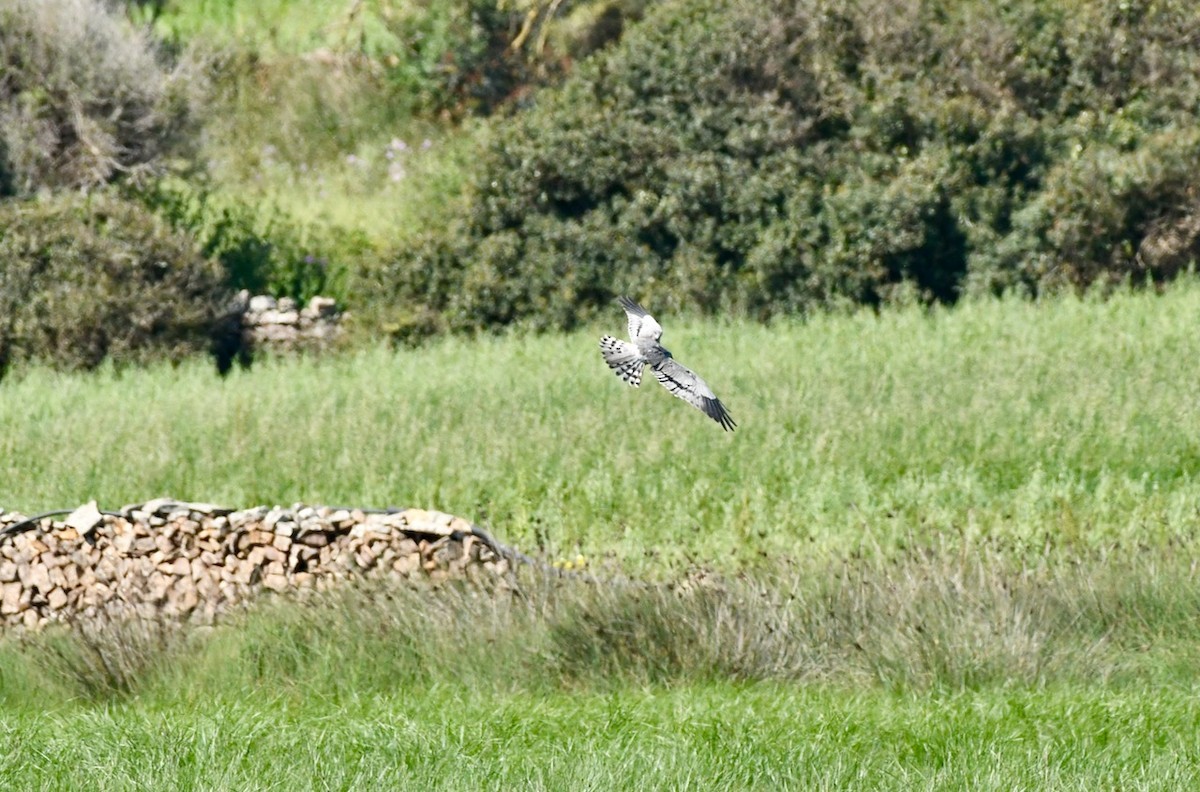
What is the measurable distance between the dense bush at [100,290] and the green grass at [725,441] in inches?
60.2

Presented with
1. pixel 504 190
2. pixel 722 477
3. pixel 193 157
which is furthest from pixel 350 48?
pixel 722 477

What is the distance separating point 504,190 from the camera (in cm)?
1855

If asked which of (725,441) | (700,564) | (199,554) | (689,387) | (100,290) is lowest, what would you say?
(199,554)

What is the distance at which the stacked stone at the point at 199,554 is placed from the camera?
1030 centimetres

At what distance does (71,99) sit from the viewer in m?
19.7

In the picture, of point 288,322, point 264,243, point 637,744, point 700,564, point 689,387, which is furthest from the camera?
point 264,243

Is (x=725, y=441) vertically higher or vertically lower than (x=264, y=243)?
lower

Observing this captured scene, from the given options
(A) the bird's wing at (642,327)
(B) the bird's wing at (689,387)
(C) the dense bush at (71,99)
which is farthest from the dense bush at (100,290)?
(B) the bird's wing at (689,387)

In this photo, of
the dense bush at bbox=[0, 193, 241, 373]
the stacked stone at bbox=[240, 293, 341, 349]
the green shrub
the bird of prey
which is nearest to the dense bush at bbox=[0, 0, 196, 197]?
the green shrub

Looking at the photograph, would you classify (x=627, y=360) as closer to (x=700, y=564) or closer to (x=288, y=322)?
(x=700, y=564)

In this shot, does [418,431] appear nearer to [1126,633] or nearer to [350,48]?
[1126,633]

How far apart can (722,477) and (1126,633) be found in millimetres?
3983

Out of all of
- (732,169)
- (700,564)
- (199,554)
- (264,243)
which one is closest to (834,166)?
(732,169)

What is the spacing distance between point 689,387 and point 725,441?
8500 millimetres
